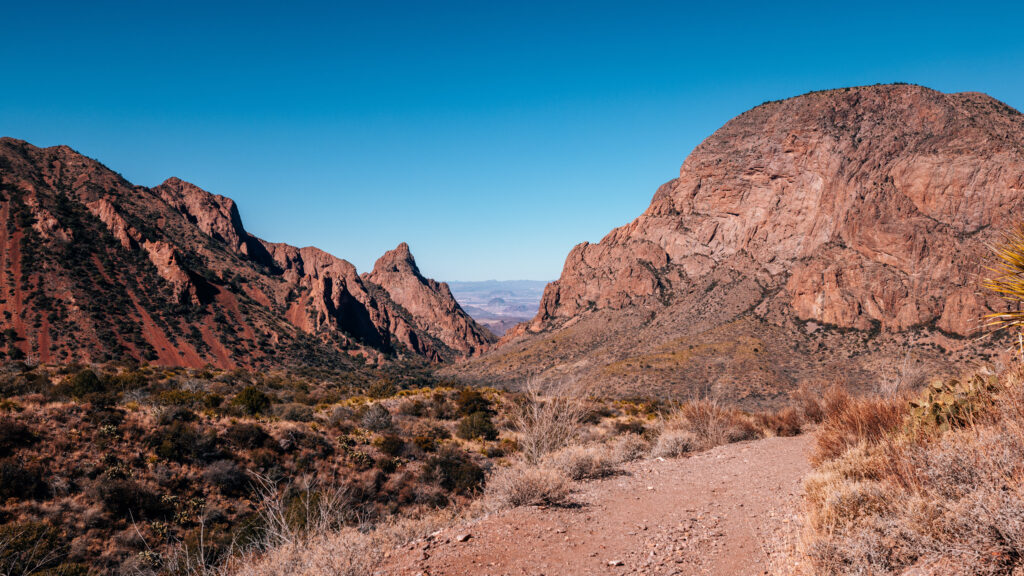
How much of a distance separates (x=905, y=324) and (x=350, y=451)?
233 feet

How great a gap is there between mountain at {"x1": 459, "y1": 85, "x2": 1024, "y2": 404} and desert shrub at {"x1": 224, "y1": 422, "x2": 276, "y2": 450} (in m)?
24.7

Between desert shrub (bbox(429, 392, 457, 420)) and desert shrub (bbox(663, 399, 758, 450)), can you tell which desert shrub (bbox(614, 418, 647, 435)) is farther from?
desert shrub (bbox(429, 392, 457, 420))

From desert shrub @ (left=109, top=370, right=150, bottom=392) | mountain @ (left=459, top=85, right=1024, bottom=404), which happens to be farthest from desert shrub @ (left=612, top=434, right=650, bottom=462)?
desert shrub @ (left=109, top=370, right=150, bottom=392)

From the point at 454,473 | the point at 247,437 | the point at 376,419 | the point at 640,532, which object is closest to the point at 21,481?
the point at 247,437

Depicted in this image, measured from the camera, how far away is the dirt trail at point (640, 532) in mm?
5393

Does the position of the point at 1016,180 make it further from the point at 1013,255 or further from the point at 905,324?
the point at 1013,255

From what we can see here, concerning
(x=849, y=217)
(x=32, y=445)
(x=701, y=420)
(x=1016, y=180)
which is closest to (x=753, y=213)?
(x=849, y=217)

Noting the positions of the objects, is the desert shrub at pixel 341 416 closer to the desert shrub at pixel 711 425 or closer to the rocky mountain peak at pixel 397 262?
the desert shrub at pixel 711 425

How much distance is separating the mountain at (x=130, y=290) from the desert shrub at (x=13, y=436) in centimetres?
4046

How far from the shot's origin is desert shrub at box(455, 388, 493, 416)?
25.1 m

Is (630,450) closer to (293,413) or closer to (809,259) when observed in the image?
(293,413)

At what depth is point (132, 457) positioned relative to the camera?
13664 mm

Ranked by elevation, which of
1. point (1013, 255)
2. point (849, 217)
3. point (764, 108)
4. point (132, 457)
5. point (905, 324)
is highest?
point (764, 108)

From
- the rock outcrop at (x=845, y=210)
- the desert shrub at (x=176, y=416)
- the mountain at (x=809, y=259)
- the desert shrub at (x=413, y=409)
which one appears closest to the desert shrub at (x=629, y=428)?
the desert shrub at (x=413, y=409)
